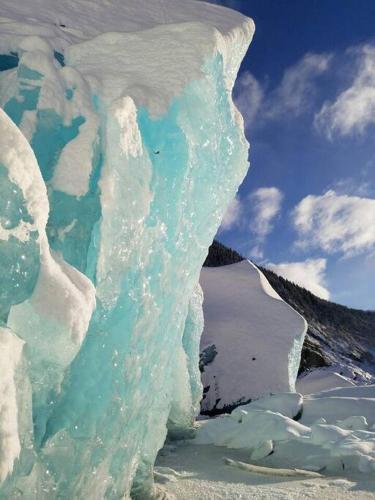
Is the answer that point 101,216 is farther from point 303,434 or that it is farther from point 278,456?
point 303,434

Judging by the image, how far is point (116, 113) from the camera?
95.0 inches

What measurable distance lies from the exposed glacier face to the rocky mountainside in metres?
9.84

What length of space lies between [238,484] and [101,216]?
2.33m

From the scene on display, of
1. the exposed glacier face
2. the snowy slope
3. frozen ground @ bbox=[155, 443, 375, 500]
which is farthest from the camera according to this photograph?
the snowy slope

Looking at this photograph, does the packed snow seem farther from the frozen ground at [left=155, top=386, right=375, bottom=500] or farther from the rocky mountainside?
the rocky mountainside

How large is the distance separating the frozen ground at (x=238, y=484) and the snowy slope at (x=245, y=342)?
11.4ft

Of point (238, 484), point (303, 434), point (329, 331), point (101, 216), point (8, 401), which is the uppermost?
point (329, 331)

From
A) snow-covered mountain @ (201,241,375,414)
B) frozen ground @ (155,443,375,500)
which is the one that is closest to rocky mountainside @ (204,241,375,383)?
snow-covered mountain @ (201,241,375,414)

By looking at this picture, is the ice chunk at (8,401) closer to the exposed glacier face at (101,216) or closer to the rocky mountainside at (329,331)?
the exposed glacier face at (101,216)

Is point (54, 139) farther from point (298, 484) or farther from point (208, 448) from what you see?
point (208, 448)

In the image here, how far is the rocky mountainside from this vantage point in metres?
12.8

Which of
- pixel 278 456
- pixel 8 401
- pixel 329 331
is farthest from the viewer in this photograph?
pixel 329 331

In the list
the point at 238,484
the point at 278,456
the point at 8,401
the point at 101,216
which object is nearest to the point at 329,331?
the point at 278,456

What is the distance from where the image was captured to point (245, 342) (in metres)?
8.34
